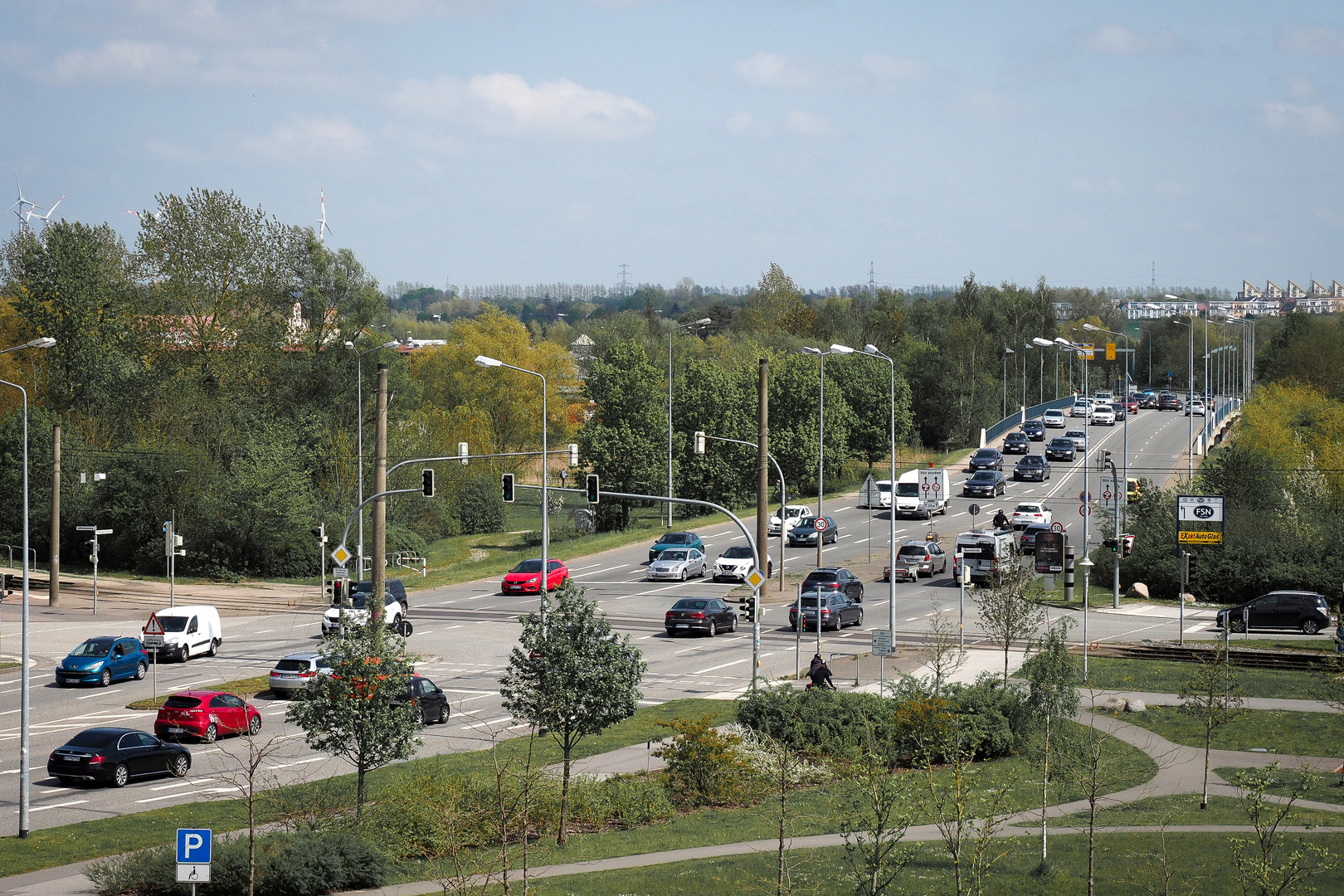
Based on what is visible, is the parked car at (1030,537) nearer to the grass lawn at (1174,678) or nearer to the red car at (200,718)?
the grass lawn at (1174,678)

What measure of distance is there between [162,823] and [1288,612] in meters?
39.1

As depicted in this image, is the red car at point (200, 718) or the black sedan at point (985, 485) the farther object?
the black sedan at point (985, 485)

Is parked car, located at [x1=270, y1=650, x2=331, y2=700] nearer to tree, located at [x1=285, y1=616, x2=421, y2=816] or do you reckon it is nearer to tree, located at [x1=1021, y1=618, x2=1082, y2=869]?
tree, located at [x1=285, y1=616, x2=421, y2=816]

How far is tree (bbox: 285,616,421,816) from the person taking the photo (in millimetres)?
19812

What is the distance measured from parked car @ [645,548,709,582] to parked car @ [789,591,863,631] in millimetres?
10666

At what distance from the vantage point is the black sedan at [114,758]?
2531 centimetres

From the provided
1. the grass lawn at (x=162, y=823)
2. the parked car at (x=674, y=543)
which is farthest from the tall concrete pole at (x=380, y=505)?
the parked car at (x=674, y=543)

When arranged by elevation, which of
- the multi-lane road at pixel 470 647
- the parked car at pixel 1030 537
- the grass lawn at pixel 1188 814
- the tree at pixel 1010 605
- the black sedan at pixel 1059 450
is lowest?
the multi-lane road at pixel 470 647

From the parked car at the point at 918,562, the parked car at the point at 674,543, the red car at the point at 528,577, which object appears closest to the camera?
the red car at the point at 528,577

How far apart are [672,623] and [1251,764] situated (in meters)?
22.3

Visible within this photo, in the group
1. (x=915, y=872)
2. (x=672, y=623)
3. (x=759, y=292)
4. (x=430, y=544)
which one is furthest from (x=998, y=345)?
(x=915, y=872)

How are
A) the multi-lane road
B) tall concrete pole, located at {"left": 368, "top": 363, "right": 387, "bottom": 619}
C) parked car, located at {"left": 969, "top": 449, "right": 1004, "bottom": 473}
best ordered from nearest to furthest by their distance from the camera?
the multi-lane road < tall concrete pole, located at {"left": 368, "top": 363, "right": 387, "bottom": 619} < parked car, located at {"left": 969, "top": 449, "right": 1004, "bottom": 473}

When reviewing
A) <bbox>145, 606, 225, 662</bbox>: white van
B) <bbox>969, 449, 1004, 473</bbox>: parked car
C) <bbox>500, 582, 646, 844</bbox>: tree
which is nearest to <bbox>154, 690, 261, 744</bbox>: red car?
<bbox>500, 582, 646, 844</bbox>: tree

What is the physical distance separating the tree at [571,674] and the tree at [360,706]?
6.05 feet
